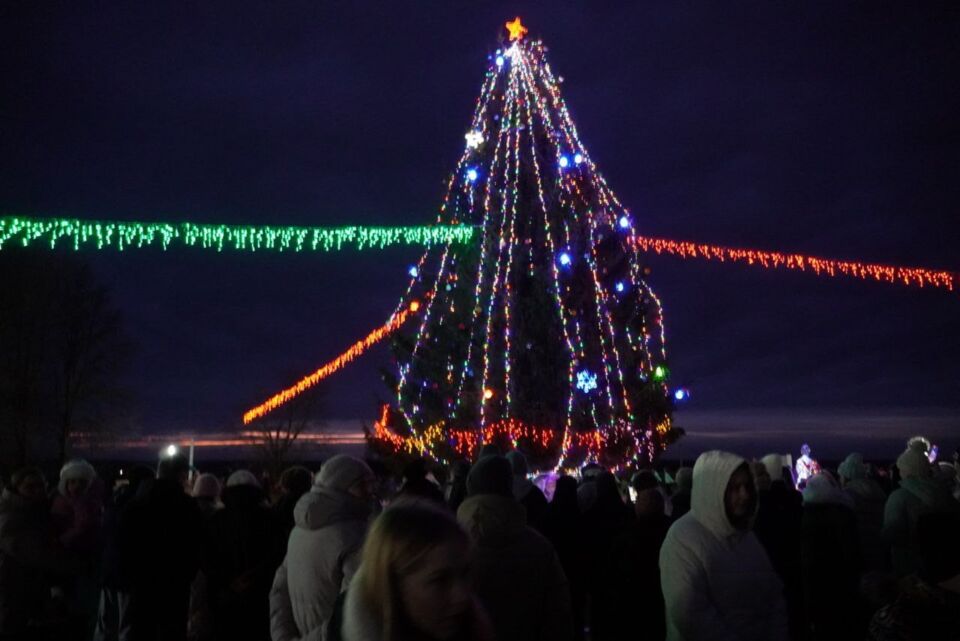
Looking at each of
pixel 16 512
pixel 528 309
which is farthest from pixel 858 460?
pixel 528 309

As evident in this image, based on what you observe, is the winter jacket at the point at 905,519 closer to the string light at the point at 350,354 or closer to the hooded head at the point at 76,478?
the hooded head at the point at 76,478

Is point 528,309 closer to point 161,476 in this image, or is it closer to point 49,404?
point 161,476

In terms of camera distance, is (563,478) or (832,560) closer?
(832,560)

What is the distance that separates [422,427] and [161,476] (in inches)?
526

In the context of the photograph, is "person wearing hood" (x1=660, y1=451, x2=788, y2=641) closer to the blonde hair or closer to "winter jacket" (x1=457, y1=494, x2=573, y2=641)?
"winter jacket" (x1=457, y1=494, x2=573, y2=641)

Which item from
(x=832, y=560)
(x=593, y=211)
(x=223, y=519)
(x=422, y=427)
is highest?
(x=593, y=211)

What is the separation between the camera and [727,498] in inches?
184

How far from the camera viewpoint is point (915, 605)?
3496 millimetres

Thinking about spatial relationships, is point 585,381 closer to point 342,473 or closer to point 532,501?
point 532,501

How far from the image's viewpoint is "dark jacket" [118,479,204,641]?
7188mm

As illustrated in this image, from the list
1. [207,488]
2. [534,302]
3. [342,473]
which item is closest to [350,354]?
[534,302]

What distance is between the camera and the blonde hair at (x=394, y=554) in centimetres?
256

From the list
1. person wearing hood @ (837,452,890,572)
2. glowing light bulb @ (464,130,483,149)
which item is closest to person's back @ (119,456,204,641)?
person wearing hood @ (837,452,890,572)

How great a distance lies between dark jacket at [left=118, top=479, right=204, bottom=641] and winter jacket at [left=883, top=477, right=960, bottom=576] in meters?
5.30
